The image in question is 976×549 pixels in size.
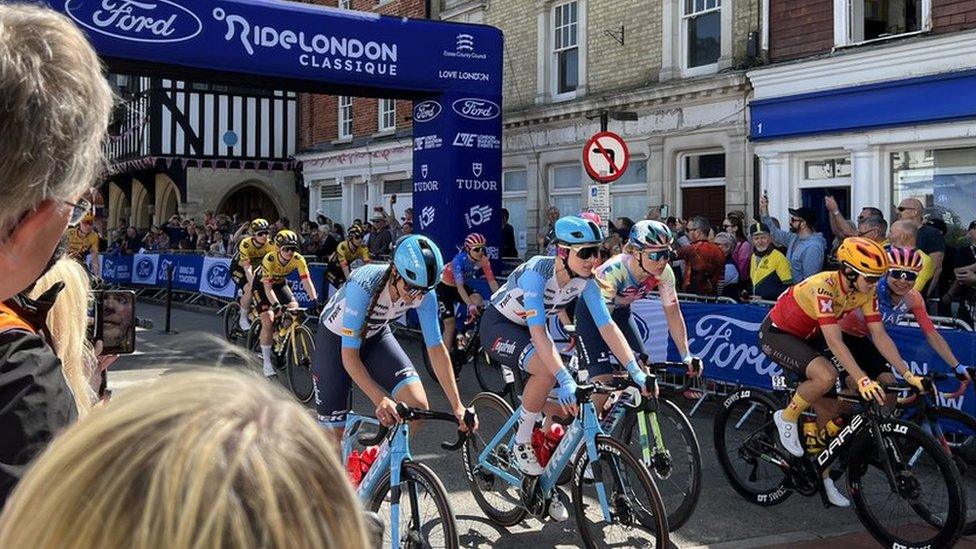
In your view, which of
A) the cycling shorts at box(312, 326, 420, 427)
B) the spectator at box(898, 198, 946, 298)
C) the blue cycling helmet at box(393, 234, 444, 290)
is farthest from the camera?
the spectator at box(898, 198, 946, 298)

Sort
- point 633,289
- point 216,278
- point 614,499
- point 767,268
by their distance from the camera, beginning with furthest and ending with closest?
point 216,278 → point 767,268 → point 633,289 → point 614,499

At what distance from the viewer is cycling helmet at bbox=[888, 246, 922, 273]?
22.4 feet

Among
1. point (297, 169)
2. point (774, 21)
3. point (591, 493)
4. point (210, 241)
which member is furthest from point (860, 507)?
point (297, 169)

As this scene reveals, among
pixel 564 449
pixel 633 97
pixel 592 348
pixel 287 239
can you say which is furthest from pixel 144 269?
pixel 564 449

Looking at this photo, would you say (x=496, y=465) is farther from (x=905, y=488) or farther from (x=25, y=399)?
(x=25, y=399)

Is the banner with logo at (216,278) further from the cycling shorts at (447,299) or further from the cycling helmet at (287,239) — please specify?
the cycling shorts at (447,299)

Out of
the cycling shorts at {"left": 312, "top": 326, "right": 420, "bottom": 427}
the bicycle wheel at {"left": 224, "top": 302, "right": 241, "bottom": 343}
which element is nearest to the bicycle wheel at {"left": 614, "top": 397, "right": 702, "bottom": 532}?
the cycling shorts at {"left": 312, "top": 326, "right": 420, "bottom": 427}

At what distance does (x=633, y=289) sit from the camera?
297 inches

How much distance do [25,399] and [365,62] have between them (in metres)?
13.7

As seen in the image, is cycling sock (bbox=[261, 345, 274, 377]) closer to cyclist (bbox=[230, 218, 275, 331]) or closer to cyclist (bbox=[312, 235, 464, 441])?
cyclist (bbox=[230, 218, 275, 331])

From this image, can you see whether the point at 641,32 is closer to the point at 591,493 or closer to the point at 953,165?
the point at 953,165

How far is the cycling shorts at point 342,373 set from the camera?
5977mm

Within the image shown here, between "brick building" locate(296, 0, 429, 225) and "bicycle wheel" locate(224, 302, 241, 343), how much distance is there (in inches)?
469

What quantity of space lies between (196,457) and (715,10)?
17.2 meters
